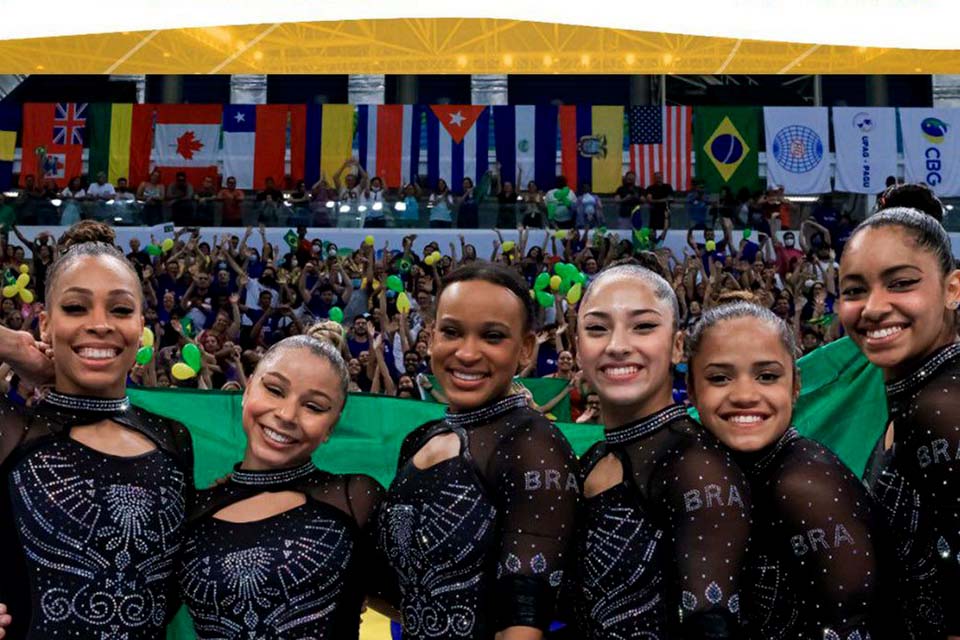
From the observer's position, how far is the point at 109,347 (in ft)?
9.49

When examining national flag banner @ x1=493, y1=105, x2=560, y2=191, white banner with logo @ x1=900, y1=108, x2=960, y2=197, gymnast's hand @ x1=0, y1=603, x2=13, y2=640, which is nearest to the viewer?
gymnast's hand @ x1=0, y1=603, x2=13, y2=640

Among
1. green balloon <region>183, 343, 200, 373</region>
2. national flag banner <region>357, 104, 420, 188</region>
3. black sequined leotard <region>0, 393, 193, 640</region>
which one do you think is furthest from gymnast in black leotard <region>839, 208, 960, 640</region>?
national flag banner <region>357, 104, 420, 188</region>

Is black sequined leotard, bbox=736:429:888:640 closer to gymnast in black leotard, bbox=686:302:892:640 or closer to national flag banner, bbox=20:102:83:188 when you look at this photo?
gymnast in black leotard, bbox=686:302:892:640

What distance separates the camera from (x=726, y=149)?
60.3 ft

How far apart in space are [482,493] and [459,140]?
15.9 m

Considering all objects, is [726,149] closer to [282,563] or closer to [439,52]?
[439,52]

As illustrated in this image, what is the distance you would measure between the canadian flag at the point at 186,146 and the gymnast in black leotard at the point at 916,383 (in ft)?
54.3

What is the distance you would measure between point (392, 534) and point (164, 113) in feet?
55.8

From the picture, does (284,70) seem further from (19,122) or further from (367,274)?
(19,122)

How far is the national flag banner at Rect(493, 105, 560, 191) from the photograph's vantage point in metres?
18.2

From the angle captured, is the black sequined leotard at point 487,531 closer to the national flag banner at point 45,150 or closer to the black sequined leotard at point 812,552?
the black sequined leotard at point 812,552

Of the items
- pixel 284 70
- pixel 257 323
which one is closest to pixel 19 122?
pixel 257 323

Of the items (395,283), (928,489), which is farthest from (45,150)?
(928,489)

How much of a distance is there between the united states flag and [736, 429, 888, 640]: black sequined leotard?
52.7 ft
